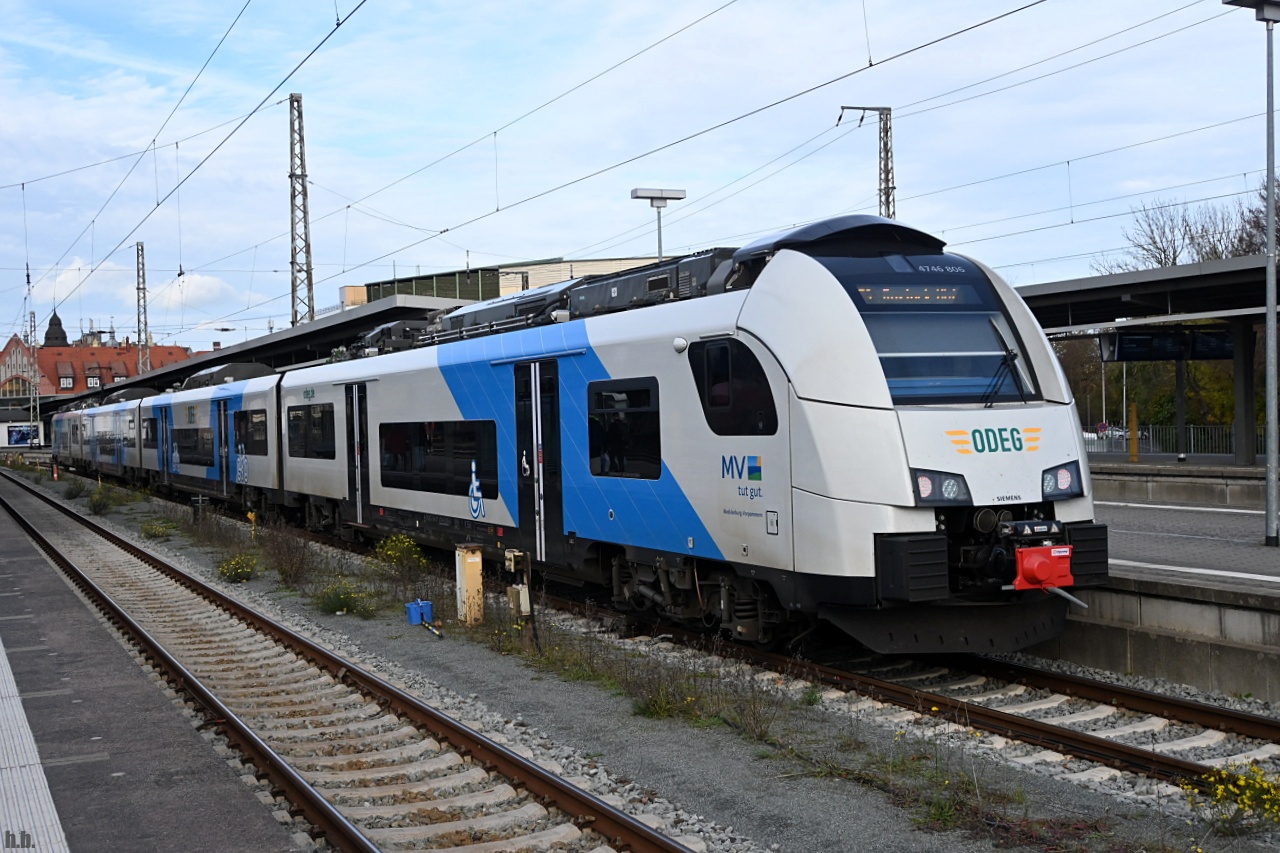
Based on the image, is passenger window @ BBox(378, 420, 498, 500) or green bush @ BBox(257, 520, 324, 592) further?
green bush @ BBox(257, 520, 324, 592)

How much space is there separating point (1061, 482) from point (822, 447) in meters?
1.88

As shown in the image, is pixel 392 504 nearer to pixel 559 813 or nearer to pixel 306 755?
pixel 306 755

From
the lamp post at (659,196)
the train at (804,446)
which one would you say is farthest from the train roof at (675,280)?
the lamp post at (659,196)

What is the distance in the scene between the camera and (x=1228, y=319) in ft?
72.1

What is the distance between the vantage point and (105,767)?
717 centimetres

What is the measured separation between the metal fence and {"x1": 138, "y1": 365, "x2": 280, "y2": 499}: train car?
19.8 metres

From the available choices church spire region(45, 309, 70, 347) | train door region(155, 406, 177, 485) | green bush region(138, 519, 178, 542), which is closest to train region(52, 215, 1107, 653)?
green bush region(138, 519, 178, 542)

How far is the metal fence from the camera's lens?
28.9 metres

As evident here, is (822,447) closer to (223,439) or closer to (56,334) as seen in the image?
(223,439)

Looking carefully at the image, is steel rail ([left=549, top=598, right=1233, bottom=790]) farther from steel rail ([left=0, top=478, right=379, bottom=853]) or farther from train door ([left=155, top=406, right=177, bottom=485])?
train door ([left=155, top=406, right=177, bottom=485])

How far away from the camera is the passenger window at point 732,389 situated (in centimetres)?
888

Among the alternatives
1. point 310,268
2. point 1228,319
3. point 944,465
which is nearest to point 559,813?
point 944,465

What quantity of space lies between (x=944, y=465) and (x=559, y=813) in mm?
3758

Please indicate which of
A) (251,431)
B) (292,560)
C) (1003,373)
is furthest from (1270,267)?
(251,431)
